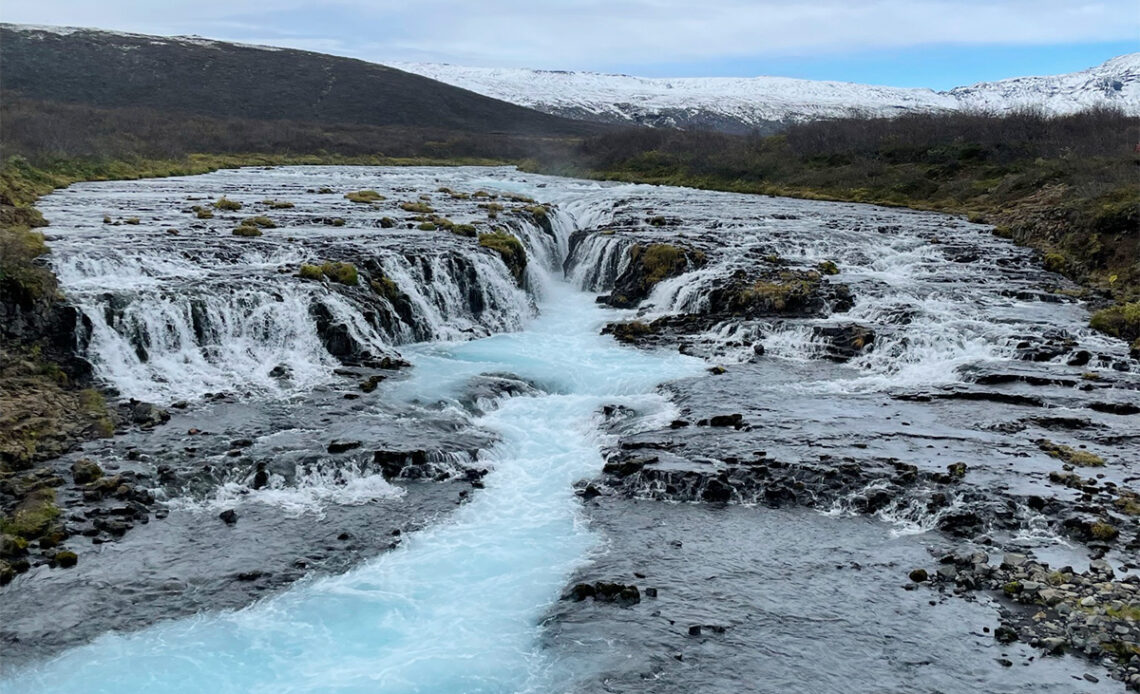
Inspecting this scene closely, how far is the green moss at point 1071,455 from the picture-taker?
1800 cm

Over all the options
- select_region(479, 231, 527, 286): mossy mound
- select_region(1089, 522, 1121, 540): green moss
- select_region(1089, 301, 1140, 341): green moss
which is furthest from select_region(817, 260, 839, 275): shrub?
select_region(1089, 522, 1121, 540): green moss

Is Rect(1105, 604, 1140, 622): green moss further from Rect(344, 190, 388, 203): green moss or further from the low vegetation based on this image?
Rect(344, 190, 388, 203): green moss

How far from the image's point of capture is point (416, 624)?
13250 mm

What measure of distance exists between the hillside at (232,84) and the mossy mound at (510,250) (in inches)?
4260

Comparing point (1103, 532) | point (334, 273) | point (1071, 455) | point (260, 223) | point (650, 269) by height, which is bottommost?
point (1103, 532)

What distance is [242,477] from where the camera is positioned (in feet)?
57.4

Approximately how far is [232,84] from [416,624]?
516 feet

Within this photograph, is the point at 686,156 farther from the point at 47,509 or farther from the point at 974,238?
the point at 47,509

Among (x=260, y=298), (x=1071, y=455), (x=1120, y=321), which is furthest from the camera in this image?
(x=1120, y=321)

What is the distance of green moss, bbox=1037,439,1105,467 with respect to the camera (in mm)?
18000

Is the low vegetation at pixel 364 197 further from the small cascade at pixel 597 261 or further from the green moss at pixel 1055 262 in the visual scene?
the green moss at pixel 1055 262

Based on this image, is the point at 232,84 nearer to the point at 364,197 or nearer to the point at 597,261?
the point at 364,197

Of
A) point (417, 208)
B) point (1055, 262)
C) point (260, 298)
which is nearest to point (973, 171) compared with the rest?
point (1055, 262)

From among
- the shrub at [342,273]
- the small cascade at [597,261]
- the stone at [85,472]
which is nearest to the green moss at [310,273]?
the shrub at [342,273]
